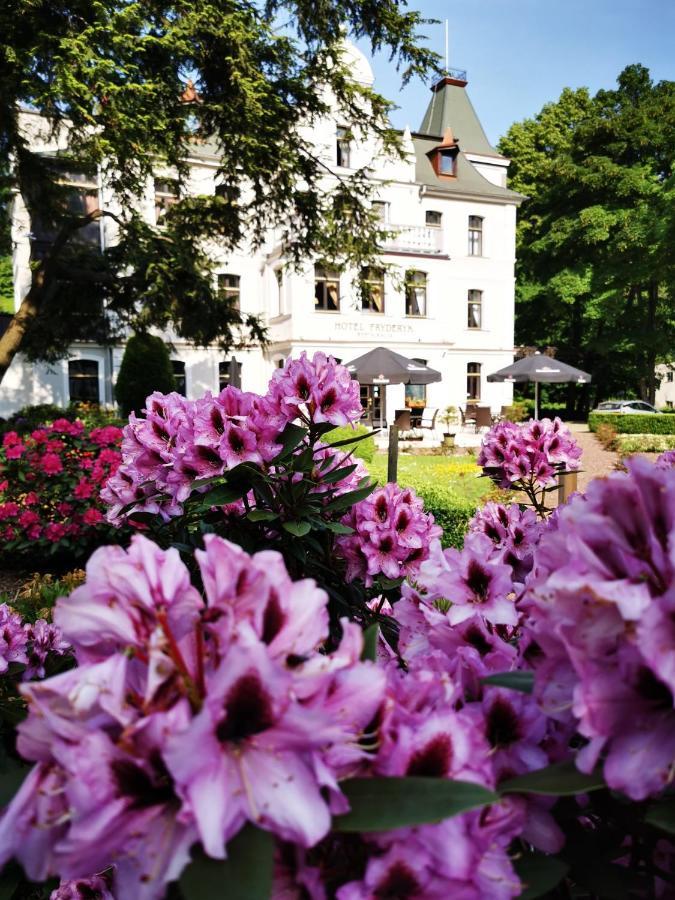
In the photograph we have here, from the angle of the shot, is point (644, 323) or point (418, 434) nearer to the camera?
point (418, 434)

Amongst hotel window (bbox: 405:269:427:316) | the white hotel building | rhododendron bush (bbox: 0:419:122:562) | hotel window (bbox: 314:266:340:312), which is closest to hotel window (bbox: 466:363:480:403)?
the white hotel building

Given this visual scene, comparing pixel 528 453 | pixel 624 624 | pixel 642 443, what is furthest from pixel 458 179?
pixel 624 624

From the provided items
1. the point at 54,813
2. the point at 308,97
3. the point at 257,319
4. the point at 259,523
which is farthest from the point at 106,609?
the point at 257,319

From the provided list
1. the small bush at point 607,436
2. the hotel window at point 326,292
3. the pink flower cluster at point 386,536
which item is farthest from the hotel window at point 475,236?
the pink flower cluster at point 386,536

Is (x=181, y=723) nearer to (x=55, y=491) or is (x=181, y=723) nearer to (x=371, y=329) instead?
(x=55, y=491)

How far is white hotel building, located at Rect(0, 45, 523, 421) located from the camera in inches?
862

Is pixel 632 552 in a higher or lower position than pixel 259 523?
higher

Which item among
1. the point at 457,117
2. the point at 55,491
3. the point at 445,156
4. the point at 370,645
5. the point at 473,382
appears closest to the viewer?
the point at 370,645

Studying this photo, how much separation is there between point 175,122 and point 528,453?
28.0ft

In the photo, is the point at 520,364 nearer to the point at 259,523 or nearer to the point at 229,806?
the point at 259,523

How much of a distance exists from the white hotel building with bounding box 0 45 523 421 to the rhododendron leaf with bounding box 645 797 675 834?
20.4 meters

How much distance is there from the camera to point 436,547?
3.73 ft

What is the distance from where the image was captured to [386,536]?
5.94ft

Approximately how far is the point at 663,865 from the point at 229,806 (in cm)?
56
